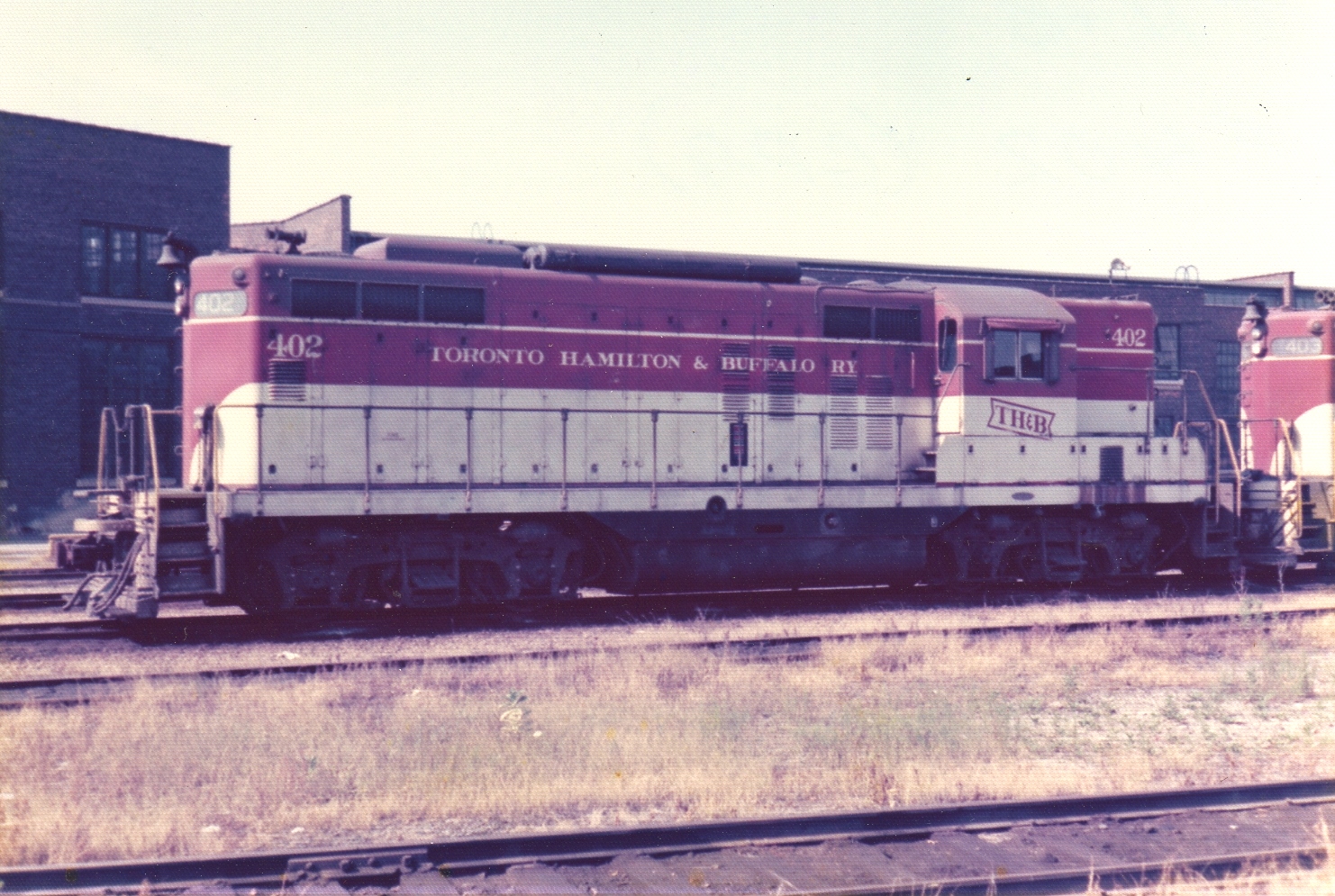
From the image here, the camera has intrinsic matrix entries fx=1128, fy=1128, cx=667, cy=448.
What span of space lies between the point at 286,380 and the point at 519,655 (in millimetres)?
4081

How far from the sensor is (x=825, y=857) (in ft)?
17.9

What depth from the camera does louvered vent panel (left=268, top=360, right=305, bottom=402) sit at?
1180 centimetres

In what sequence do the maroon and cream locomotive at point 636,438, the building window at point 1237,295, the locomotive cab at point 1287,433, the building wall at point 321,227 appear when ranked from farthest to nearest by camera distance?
1. the building window at point 1237,295
2. the building wall at point 321,227
3. the locomotive cab at point 1287,433
4. the maroon and cream locomotive at point 636,438

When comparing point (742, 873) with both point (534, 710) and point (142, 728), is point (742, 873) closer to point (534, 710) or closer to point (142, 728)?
point (534, 710)

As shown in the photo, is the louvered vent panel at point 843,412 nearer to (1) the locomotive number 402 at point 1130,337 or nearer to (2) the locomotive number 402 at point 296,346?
(1) the locomotive number 402 at point 1130,337

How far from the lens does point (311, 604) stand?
11.9 meters

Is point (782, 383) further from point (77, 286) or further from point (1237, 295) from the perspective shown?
point (1237, 295)

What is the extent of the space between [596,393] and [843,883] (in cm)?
860

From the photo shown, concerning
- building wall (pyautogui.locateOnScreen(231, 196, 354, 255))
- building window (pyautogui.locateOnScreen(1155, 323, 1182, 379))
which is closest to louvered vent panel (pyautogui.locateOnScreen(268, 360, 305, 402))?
building wall (pyautogui.locateOnScreen(231, 196, 354, 255))

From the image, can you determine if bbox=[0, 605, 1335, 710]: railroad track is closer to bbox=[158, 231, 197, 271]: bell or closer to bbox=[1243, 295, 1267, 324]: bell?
bbox=[158, 231, 197, 271]: bell

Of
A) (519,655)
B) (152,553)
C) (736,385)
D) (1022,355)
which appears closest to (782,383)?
(736,385)

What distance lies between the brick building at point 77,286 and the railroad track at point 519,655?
17063 millimetres

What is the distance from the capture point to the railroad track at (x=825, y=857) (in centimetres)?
499

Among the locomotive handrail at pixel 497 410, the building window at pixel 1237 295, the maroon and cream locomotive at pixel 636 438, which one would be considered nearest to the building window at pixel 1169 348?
the building window at pixel 1237 295
